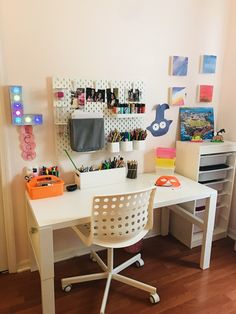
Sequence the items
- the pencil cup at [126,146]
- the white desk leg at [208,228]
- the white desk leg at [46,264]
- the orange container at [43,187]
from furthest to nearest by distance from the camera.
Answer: the pencil cup at [126,146]
the white desk leg at [208,228]
the orange container at [43,187]
the white desk leg at [46,264]

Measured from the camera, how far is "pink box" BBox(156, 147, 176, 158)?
2297mm

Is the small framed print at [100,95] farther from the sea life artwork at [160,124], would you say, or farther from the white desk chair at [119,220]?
the white desk chair at [119,220]

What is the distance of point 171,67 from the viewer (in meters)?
2.23

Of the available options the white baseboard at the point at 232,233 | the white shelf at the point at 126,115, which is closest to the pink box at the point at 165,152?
the white shelf at the point at 126,115

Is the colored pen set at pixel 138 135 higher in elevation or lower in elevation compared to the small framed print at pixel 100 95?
lower

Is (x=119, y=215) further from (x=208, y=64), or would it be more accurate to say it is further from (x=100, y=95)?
(x=208, y=64)

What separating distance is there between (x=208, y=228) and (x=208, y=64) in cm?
148

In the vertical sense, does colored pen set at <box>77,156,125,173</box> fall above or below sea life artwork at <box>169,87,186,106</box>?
below

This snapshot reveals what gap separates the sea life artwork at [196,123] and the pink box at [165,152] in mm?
202

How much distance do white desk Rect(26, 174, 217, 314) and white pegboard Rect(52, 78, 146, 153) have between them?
430mm

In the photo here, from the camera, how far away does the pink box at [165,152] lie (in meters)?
2.30

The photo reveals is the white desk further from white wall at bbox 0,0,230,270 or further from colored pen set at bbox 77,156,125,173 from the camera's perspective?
white wall at bbox 0,0,230,270

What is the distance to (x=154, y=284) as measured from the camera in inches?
75.2

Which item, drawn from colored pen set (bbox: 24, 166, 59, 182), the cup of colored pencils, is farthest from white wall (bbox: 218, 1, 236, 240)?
colored pen set (bbox: 24, 166, 59, 182)
